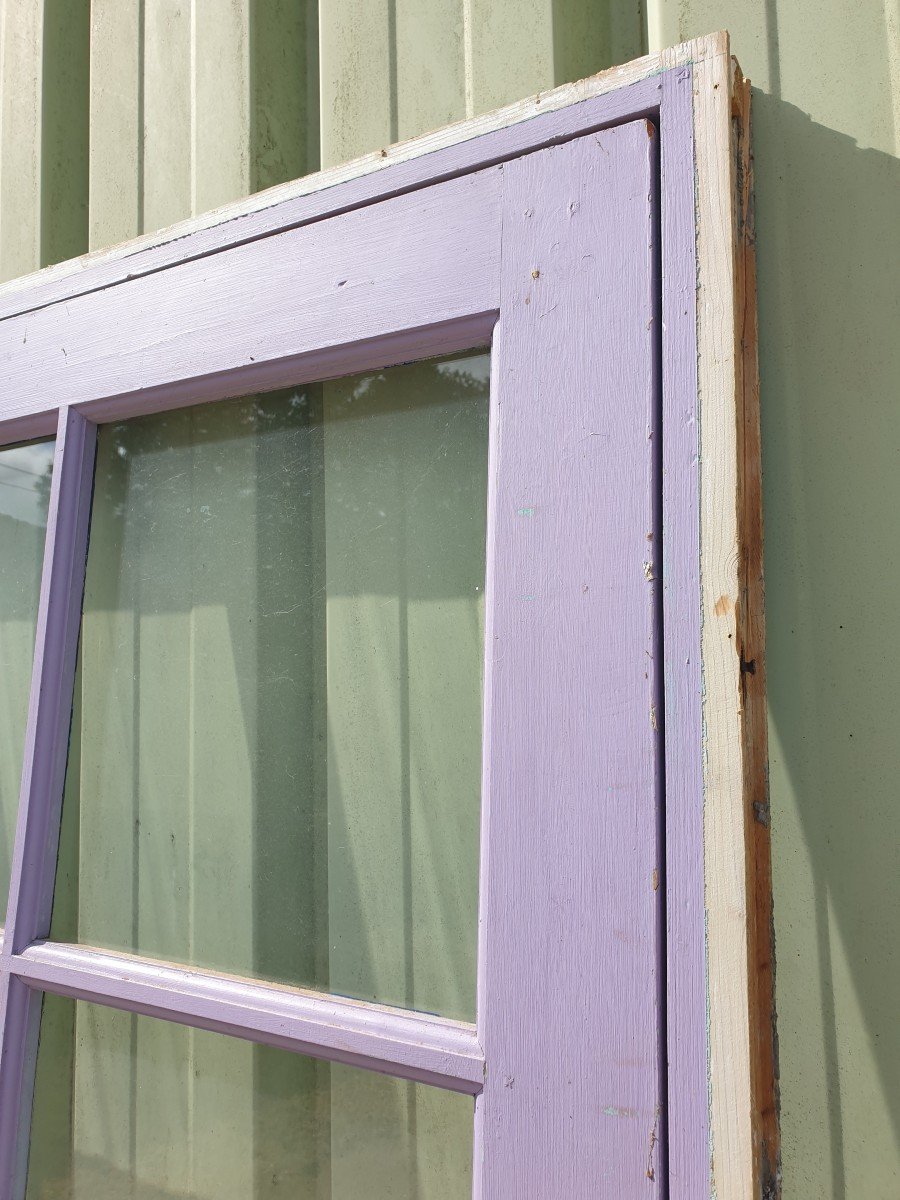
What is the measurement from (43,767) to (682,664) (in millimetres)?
699

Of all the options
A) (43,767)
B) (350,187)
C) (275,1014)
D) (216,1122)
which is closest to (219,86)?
(350,187)

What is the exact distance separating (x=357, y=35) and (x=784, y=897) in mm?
990

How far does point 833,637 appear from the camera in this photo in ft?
2.39

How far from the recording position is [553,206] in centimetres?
70

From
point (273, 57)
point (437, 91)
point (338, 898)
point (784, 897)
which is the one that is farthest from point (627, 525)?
point (273, 57)

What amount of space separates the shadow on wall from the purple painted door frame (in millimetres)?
161

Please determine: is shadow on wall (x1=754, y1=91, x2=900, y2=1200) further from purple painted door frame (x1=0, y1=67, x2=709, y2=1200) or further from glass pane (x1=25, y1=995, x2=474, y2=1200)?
glass pane (x1=25, y1=995, x2=474, y2=1200)

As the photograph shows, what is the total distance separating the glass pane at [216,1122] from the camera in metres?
0.76

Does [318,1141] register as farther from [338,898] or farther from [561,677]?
[561,677]

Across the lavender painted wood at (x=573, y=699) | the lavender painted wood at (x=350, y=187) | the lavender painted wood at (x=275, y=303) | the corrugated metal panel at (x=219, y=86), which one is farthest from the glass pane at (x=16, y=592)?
the lavender painted wood at (x=573, y=699)

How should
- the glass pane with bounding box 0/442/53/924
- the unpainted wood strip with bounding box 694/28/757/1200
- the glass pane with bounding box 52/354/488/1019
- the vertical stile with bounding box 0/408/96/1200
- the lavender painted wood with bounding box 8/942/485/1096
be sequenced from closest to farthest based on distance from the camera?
the unpainted wood strip with bounding box 694/28/757/1200, the lavender painted wood with bounding box 8/942/485/1096, the glass pane with bounding box 52/354/488/1019, the vertical stile with bounding box 0/408/96/1200, the glass pane with bounding box 0/442/53/924

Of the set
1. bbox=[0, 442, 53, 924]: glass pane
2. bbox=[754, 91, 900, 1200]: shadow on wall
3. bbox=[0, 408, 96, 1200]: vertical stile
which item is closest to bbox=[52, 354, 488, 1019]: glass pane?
bbox=[0, 408, 96, 1200]: vertical stile

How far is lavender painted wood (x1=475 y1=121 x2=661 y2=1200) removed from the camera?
0.60 m

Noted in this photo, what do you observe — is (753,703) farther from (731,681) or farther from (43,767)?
(43,767)
